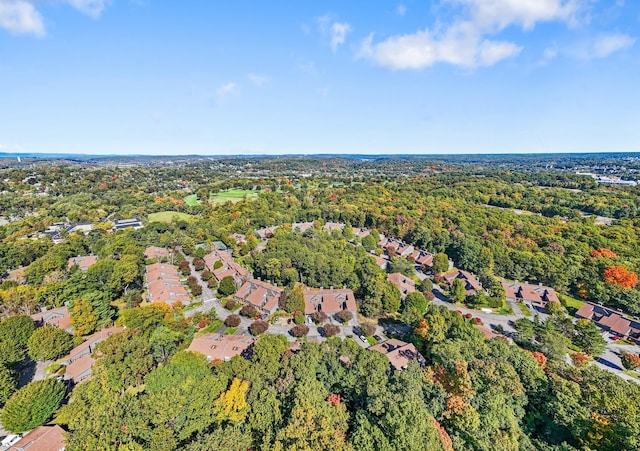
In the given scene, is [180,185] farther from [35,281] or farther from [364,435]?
[364,435]

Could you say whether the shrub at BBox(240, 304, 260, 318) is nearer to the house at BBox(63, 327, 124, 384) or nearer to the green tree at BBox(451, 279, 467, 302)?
the house at BBox(63, 327, 124, 384)

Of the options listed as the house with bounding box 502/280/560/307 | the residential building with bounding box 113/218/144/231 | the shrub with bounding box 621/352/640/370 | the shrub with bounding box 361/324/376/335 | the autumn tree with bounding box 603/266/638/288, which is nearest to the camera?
the shrub with bounding box 621/352/640/370

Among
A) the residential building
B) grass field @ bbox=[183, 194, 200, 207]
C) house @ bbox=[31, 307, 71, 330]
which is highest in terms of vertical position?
grass field @ bbox=[183, 194, 200, 207]

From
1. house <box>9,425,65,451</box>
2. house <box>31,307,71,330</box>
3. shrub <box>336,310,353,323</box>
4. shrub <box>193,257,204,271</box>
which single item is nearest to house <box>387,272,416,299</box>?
shrub <box>336,310,353,323</box>

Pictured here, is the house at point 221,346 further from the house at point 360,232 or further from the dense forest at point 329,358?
the house at point 360,232

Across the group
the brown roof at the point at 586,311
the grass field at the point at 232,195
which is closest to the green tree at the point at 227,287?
the brown roof at the point at 586,311
